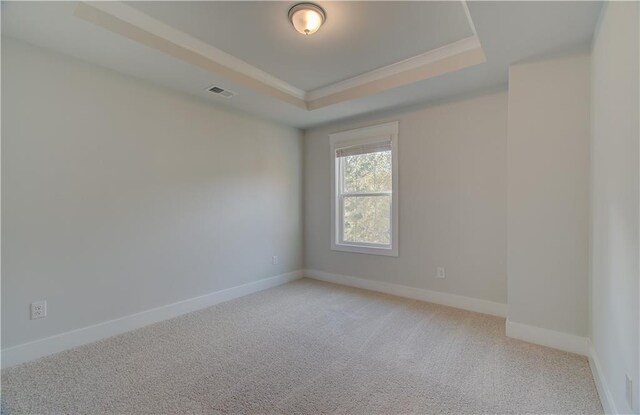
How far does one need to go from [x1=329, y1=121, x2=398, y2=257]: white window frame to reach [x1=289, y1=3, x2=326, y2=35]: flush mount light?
1.84m

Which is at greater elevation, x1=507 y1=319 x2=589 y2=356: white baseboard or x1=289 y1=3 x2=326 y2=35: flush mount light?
x1=289 y1=3 x2=326 y2=35: flush mount light

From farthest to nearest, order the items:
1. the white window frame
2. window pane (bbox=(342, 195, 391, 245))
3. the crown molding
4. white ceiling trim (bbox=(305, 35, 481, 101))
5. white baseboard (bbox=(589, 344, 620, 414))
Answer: window pane (bbox=(342, 195, 391, 245))
the white window frame
white ceiling trim (bbox=(305, 35, 481, 101))
the crown molding
white baseboard (bbox=(589, 344, 620, 414))

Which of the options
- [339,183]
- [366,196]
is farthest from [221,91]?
[366,196]

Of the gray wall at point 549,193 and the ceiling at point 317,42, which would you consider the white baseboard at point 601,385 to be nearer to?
the gray wall at point 549,193

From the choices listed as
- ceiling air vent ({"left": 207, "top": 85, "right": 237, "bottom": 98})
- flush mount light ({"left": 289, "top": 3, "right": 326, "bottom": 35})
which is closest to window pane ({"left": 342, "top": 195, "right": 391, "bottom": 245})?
ceiling air vent ({"left": 207, "top": 85, "right": 237, "bottom": 98})

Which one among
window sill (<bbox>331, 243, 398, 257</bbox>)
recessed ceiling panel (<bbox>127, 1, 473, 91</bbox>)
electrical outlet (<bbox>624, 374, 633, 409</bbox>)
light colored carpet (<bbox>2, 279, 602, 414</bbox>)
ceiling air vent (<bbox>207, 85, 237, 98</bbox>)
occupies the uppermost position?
recessed ceiling panel (<bbox>127, 1, 473, 91</bbox>)

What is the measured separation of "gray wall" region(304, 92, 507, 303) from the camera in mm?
3004

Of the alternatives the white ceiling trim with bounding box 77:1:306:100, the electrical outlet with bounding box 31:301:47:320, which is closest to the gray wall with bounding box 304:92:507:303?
the white ceiling trim with bounding box 77:1:306:100

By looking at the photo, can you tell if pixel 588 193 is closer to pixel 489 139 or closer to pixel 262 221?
pixel 489 139

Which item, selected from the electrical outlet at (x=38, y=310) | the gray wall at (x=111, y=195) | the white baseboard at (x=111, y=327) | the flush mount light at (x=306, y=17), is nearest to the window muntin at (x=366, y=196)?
the gray wall at (x=111, y=195)

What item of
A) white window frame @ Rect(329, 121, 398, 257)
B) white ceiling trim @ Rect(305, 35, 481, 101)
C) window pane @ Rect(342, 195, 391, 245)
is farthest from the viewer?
window pane @ Rect(342, 195, 391, 245)

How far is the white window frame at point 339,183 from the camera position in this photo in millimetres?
3709

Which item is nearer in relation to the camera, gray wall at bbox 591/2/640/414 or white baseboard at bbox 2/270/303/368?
gray wall at bbox 591/2/640/414

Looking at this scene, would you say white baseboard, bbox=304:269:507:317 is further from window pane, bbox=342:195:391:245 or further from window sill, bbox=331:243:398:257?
window pane, bbox=342:195:391:245
